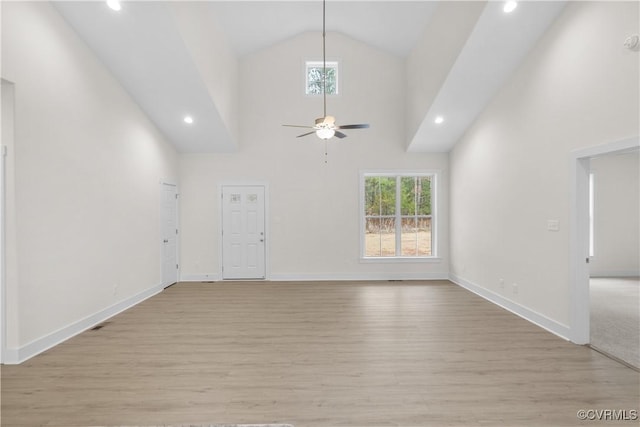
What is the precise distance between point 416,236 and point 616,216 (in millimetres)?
4164

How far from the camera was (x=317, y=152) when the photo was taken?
Result: 6.95 m

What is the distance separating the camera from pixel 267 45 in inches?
269

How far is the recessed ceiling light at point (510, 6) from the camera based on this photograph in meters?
3.59

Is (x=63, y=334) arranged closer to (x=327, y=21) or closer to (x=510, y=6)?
(x=510, y=6)

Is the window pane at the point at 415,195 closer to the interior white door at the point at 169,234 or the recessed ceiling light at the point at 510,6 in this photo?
the recessed ceiling light at the point at 510,6

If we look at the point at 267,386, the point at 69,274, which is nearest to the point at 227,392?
the point at 267,386

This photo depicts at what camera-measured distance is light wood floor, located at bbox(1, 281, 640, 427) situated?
7.68ft

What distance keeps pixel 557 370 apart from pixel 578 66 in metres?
3.04

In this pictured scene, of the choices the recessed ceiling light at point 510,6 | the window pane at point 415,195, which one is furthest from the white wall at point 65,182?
the window pane at point 415,195

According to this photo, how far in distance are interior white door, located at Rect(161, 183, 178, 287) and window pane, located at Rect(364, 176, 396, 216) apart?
13.0ft

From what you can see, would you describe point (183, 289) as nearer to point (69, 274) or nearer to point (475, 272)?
point (69, 274)

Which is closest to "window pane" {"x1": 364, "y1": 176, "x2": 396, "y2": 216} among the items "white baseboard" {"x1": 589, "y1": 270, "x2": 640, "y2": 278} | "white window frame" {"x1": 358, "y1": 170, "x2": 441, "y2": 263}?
"white window frame" {"x1": 358, "y1": 170, "x2": 441, "y2": 263}

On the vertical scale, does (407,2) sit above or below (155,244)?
above

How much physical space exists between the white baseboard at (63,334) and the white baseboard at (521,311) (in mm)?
5562
